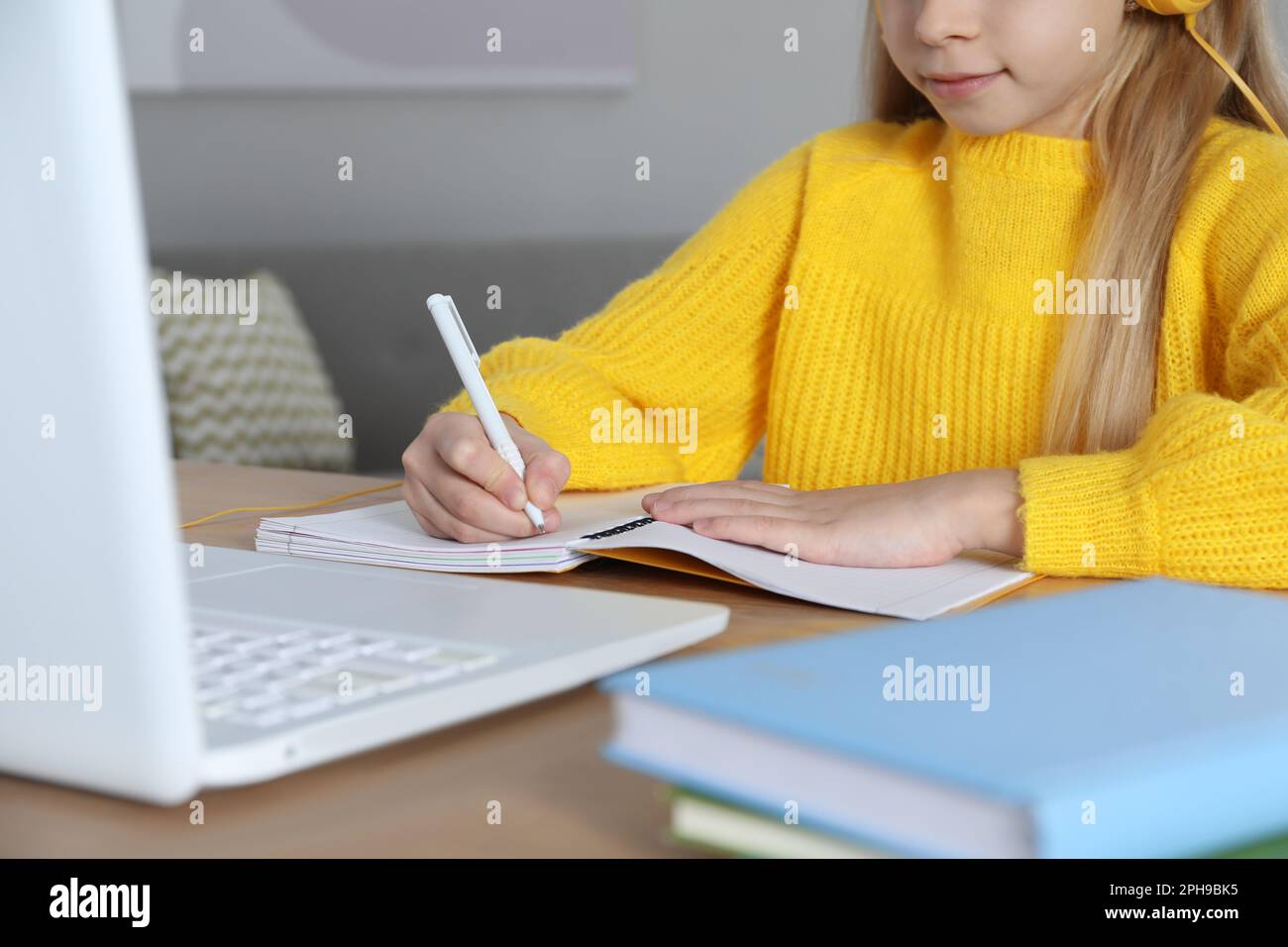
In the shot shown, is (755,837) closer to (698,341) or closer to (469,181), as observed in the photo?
(698,341)

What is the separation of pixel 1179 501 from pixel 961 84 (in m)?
0.47

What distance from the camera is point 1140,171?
3.60 ft

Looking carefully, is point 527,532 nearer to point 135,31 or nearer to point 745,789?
point 745,789

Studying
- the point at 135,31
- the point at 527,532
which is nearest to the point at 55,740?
the point at 527,532

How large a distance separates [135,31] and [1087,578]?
2.36 m

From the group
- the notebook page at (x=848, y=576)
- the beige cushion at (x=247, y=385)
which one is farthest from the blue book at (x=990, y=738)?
the beige cushion at (x=247, y=385)

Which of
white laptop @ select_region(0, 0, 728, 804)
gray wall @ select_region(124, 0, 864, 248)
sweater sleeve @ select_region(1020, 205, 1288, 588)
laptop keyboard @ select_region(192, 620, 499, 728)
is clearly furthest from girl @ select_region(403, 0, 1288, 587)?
gray wall @ select_region(124, 0, 864, 248)

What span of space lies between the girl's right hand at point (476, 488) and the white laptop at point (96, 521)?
36 centimetres

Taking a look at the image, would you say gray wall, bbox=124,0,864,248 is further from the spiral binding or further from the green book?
the green book

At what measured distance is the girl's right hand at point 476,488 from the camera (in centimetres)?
88

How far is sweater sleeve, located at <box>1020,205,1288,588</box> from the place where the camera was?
78 centimetres

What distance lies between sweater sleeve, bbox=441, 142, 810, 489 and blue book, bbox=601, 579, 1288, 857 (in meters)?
0.76

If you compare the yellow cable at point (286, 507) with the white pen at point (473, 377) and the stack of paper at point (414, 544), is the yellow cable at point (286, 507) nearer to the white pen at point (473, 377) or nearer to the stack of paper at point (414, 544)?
the stack of paper at point (414, 544)

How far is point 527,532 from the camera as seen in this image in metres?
0.89
